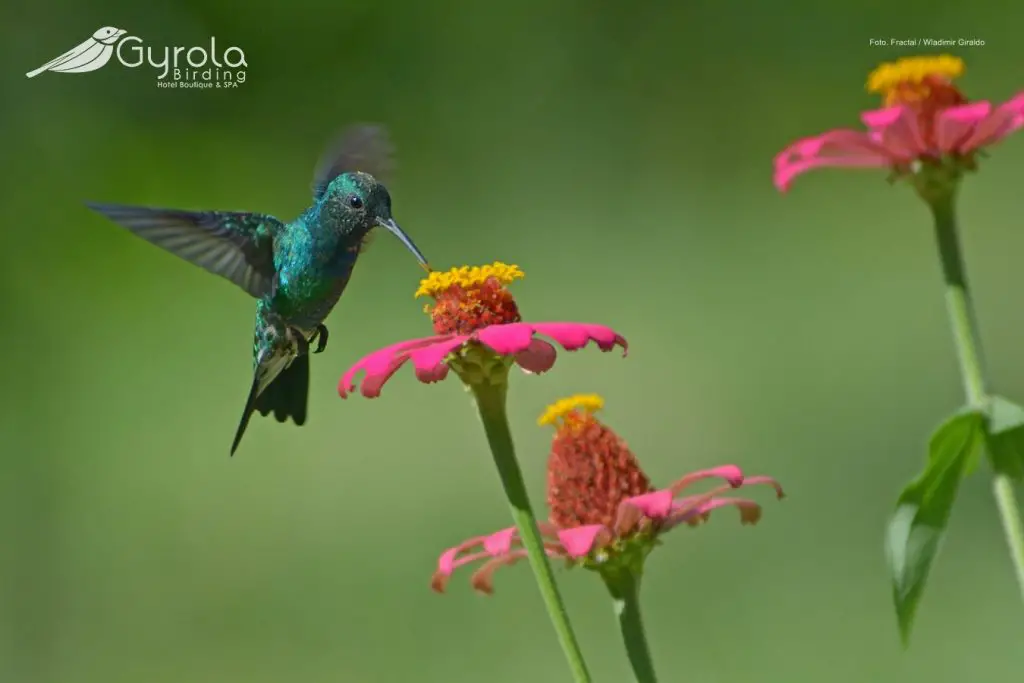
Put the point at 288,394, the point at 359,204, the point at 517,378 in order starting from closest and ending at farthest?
the point at 359,204, the point at 288,394, the point at 517,378

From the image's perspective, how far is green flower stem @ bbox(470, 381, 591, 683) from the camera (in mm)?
623

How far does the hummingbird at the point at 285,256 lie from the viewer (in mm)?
1167

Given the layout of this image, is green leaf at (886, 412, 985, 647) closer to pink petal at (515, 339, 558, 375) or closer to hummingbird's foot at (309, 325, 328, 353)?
pink petal at (515, 339, 558, 375)

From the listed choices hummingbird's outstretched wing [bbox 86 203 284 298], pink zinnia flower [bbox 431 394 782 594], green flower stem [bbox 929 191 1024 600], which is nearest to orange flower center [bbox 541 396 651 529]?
pink zinnia flower [bbox 431 394 782 594]

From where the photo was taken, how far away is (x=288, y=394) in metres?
1.27

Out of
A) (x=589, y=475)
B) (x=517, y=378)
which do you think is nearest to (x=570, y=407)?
(x=589, y=475)

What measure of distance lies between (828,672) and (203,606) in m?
1.47

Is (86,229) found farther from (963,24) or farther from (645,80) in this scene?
(963,24)

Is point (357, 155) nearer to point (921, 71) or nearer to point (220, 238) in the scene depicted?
point (220, 238)

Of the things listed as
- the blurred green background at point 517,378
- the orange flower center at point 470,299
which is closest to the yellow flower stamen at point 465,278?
the orange flower center at point 470,299

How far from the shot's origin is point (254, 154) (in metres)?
5.05

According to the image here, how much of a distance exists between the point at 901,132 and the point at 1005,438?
Answer: 0.19 m

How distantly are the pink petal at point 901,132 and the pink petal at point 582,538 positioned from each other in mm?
267

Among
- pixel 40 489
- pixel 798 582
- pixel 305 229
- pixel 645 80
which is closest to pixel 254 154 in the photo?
pixel 645 80
